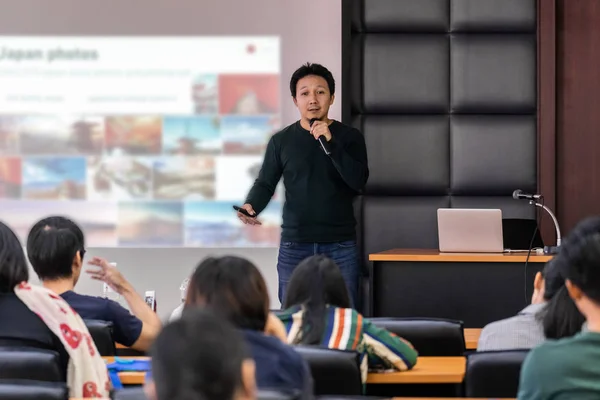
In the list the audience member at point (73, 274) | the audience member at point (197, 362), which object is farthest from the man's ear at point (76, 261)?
the audience member at point (197, 362)

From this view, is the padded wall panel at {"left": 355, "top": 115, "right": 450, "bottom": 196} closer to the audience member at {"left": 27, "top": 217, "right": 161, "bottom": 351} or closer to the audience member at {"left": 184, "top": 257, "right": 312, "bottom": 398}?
the audience member at {"left": 27, "top": 217, "right": 161, "bottom": 351}

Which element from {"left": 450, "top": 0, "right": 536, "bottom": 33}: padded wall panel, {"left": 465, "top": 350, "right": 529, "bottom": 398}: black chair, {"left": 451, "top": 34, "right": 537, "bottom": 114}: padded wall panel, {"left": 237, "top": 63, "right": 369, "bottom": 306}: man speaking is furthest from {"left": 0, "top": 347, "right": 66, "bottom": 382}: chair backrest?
{"left": 450, "top": 0, "right": 536, "bottom": 33}: padded wall panel

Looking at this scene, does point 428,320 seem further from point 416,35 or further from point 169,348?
point 416,35

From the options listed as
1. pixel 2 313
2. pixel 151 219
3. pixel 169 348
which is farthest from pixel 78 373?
pixel 151 219

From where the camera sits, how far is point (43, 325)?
294 cm

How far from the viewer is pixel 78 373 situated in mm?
2854

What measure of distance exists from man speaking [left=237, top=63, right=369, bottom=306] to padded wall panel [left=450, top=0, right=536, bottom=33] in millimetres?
1925

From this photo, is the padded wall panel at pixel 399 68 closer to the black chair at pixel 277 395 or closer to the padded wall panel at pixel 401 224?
the padded wall panel at pixel 401 224

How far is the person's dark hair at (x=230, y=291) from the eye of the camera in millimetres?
2127

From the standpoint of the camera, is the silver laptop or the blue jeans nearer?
the blue jeans

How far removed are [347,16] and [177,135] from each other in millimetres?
1410

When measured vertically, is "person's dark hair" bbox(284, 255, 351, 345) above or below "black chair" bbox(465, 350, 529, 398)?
above

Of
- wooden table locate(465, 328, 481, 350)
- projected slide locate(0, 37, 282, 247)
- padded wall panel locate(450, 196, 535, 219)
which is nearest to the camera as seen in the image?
wooden table locate(465, 328, 481, 350)

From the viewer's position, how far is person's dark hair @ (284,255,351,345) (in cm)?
309
